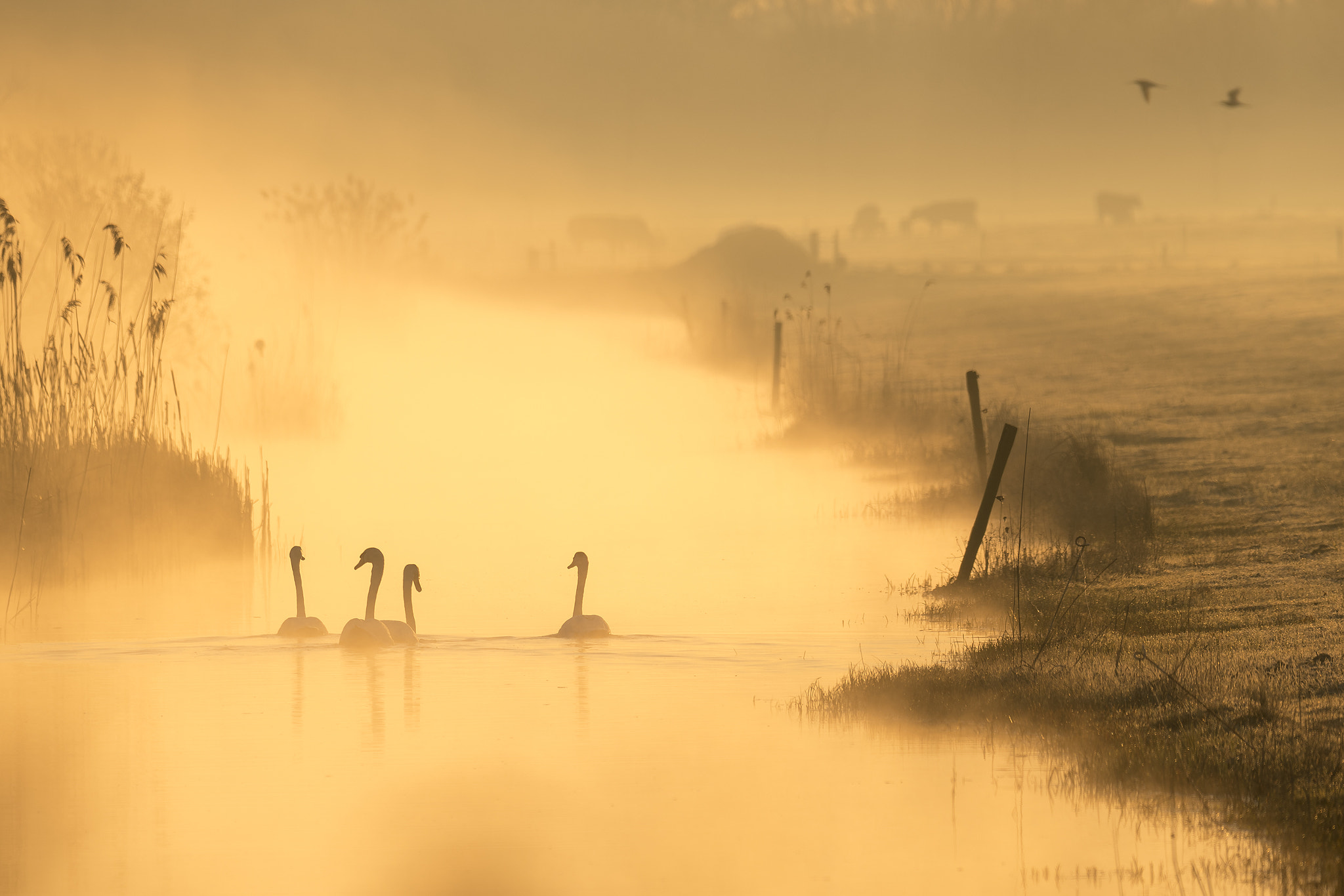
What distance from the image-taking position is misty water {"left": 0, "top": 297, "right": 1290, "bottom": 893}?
30.3 ft

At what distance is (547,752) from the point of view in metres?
12.1

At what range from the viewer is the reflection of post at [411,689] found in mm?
13372

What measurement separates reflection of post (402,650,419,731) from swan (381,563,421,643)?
22 centimetres

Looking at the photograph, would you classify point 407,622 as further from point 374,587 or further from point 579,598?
point 579,598

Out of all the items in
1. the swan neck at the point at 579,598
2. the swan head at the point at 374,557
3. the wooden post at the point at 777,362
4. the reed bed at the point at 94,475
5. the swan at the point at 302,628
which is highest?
the wooden post at the point at 777,362

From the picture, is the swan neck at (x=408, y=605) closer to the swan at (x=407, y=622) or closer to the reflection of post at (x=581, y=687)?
the swan at (x=407, y=622)

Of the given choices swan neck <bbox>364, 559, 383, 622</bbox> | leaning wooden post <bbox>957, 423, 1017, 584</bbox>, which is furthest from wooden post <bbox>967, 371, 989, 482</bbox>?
swan neck <bbox>364, 559, 383, 622</bbox>

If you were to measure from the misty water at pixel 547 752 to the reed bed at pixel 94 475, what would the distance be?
1.26 m

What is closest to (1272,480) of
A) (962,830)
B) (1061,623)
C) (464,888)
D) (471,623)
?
(1061,623)

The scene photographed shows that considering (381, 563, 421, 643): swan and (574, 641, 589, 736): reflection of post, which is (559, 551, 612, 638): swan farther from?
(381, 563, 421, 643): swan

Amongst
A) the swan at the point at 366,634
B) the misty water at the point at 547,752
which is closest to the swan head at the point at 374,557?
the misty water at the point at 547,752

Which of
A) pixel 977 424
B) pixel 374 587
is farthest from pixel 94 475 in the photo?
pixel 977 424

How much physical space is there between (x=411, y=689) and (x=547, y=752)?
9.94 feet

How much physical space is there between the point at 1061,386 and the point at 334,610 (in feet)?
114
